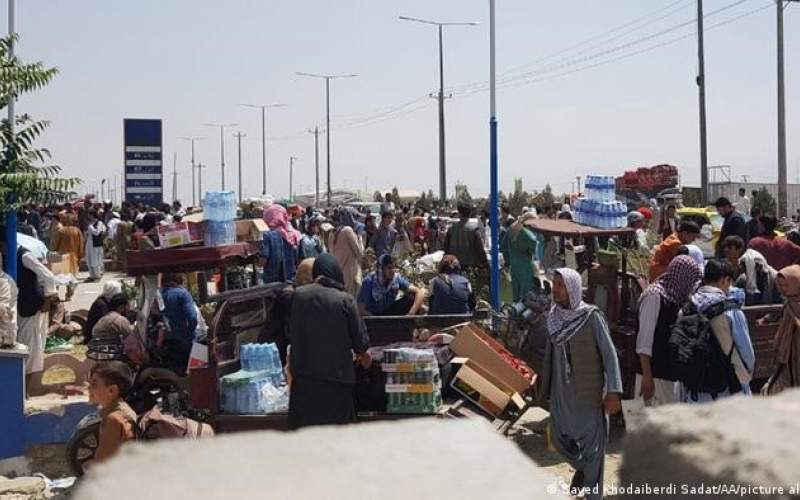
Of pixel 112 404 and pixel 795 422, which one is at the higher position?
pixel 795 422

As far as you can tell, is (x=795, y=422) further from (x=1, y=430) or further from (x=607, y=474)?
(x=1, y=430)

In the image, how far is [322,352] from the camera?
6629mm

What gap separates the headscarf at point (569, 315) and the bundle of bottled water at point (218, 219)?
15.0ft

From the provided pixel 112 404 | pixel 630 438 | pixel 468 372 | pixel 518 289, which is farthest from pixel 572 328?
pixel 518 289

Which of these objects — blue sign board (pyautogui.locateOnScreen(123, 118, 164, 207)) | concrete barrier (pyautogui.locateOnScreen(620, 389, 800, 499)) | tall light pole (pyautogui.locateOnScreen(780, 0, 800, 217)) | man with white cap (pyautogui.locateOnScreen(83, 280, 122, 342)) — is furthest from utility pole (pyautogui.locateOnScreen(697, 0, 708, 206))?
concrete barrier (pyautogui.locateOnScreen(620, 389, 800, 499))

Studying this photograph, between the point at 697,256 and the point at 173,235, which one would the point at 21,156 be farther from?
the point at 697,256

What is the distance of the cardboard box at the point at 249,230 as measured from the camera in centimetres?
1212

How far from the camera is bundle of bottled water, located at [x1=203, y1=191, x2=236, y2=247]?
10.0 meters

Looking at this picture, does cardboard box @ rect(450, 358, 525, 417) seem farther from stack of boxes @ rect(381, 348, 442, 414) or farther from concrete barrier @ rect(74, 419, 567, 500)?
concrete barrier @ rect(74, 419, 567, 500)

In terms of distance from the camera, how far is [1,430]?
8031mm

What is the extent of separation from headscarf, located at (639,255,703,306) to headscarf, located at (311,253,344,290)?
215cm

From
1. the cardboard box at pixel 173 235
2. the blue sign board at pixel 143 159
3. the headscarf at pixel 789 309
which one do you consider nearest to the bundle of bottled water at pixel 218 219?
the cardboard box at pixel 173 235

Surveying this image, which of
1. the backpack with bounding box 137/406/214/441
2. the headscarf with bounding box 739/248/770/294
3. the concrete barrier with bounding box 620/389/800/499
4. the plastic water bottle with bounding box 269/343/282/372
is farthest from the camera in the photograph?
the headscarf with bounding box 739/248/770/294

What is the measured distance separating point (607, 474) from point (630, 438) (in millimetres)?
5888
